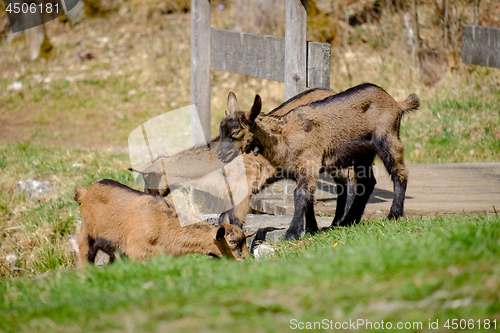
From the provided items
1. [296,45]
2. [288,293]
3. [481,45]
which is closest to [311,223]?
[296,45]

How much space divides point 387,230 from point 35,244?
425cm

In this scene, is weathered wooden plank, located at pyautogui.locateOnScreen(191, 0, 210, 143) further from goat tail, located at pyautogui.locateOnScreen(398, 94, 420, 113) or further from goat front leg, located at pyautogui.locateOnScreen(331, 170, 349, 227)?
goat tail, located at pyautogui.locateOnScreen(398, 94, 420, 113)

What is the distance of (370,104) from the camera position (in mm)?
5684

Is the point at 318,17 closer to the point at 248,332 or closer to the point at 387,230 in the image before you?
the point at 387,230

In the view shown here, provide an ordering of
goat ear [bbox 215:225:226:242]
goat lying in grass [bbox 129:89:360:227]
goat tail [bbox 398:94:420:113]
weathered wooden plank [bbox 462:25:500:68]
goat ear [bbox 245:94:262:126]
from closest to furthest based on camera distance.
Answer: goat ear [bbox 215:225:226:242], goat ear [bbox 245:94:262:126], goat tail [bbox 398:94:420:113], goat lying in grass [bbox 129:89:360:227], weathered wooden plank [bbox 462:25:500:68]

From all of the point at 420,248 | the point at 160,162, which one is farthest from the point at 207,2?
the point at 420,248

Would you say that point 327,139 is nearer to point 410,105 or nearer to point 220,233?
point 410,105

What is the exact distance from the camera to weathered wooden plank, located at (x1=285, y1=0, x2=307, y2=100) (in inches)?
242

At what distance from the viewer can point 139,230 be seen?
5098mm

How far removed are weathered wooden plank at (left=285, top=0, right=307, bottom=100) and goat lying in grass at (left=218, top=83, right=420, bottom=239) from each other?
596 mm

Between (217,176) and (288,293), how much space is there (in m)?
3.46

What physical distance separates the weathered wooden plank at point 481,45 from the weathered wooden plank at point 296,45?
2143 mm

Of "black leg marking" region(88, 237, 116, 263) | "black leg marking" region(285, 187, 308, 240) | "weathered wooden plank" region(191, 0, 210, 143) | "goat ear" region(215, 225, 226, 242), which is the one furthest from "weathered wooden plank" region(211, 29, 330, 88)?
"black leg marking" region(88, 237, 116, 263)

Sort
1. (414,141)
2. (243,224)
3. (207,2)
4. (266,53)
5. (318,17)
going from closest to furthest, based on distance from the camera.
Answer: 1. (243,224)
2. (266,53)
3. (207,2)
4. (414,141)
5. (318,17)
